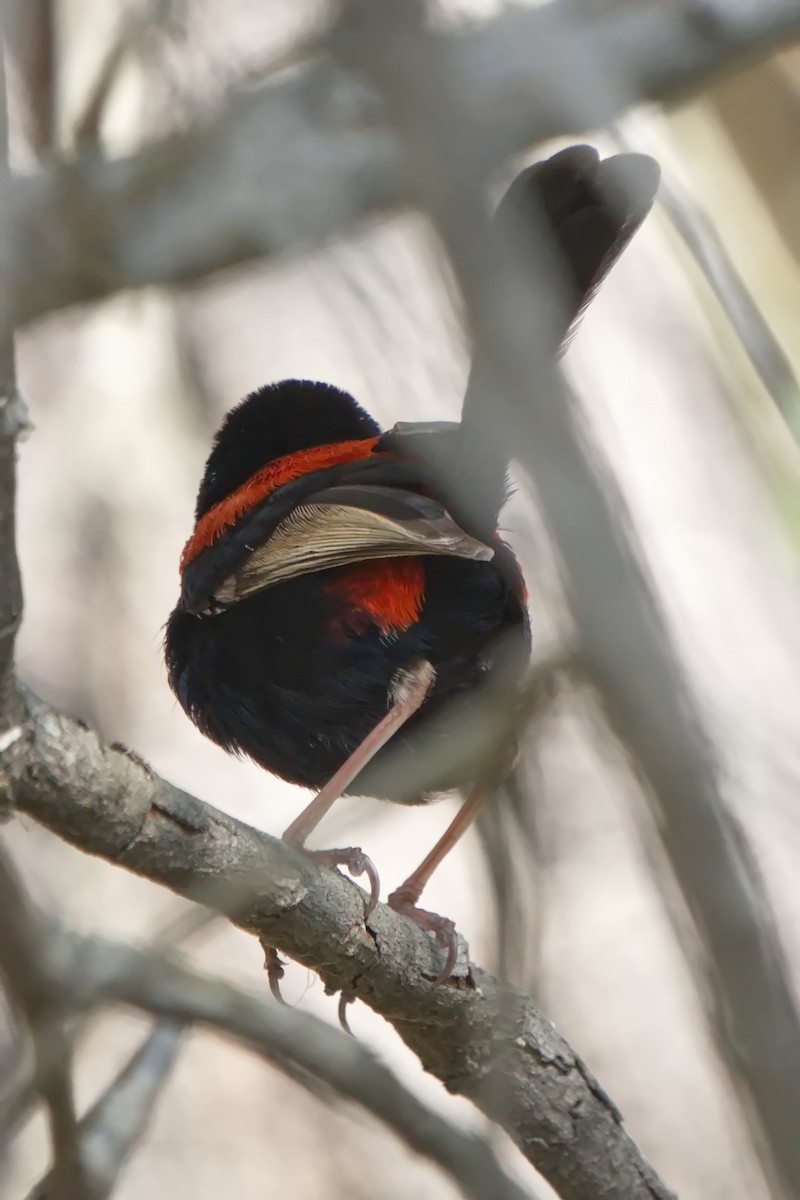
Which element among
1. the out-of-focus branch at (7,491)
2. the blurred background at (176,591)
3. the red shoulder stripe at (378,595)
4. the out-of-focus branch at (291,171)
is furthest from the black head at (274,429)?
the out-of-focus branch at (7,491)

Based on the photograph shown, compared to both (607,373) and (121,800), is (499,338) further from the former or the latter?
(607,373)

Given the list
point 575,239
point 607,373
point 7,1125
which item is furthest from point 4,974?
point 607,373

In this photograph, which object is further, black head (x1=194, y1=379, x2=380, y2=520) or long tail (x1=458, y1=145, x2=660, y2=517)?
black head (x1=194, y1=379, x2=380, y2=520)

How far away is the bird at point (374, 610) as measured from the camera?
9.99 ft

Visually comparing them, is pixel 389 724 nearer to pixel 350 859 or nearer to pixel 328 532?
pixel 350 859

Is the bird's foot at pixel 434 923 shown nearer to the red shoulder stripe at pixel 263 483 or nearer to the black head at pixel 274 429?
the red shoulder stripe at pixel 263 483

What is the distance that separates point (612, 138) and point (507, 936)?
4.42 feet

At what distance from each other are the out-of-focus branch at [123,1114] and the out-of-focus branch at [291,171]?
1967 millimetres

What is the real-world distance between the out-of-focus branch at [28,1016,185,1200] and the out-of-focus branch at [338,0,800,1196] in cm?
209

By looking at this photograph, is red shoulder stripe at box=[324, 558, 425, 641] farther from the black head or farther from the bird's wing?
the black head

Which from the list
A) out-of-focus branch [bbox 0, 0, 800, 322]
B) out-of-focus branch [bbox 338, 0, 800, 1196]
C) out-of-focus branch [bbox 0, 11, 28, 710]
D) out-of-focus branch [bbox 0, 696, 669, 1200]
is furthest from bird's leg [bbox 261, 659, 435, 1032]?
out-of-focus branch [bbox 338, 0, 800, 1196]

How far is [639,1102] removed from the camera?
6.07m

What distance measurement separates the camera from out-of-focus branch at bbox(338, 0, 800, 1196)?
1084 millimetres

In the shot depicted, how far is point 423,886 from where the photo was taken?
137 inches
